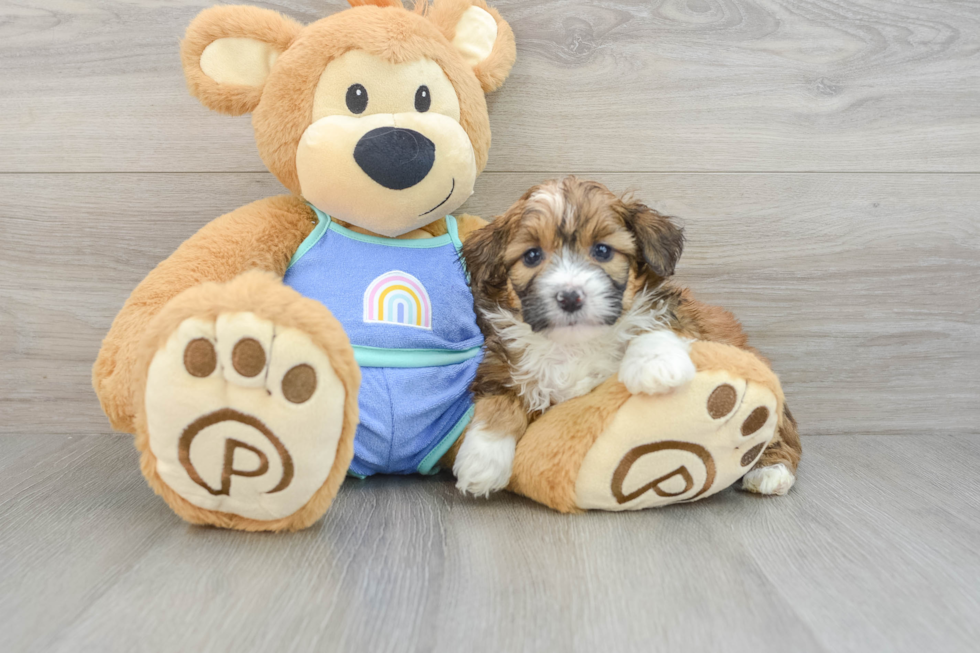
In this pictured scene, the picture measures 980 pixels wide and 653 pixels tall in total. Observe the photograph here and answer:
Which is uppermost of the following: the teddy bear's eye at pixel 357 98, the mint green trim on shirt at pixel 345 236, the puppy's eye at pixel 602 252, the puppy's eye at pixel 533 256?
the teddy bear's eye at pixel 357 98

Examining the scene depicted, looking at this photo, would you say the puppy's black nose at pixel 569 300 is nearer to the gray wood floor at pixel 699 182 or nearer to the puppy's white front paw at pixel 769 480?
the gray wood floor at pixel 699 182

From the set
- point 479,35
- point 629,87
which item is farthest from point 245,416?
point 629,87

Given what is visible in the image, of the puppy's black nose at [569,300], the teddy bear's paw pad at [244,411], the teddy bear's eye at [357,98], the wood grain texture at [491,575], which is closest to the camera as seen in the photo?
the wood grain texture at [491,575]

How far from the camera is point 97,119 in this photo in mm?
1741

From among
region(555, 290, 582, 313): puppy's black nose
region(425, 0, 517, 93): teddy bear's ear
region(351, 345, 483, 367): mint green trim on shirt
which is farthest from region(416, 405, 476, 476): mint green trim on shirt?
region(425, 0, 517, 93): teddy bear's ear

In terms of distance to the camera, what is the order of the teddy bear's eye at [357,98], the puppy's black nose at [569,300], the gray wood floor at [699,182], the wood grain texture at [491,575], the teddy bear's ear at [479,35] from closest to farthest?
the wood grain texture at [491,575] < the puppy's black nose at [569,300] < the teddy bear's eye at [357,98] < the teddy bear's ear at [479,35] < the gray wood floor at [699,182]

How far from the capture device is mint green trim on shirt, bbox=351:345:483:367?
4.56 feet

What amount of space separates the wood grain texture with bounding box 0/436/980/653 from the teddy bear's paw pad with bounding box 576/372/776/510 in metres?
0.06

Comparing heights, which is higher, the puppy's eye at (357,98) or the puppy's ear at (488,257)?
the puppy's eye at (357,98)

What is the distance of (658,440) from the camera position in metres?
1.20

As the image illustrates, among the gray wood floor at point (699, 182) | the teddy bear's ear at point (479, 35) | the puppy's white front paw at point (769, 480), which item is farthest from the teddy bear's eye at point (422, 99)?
the puppy's white front paw at point (769, 480)

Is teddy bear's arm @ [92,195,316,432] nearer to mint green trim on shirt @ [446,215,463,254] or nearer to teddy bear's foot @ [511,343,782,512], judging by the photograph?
mint green trim on shirt @ [446,215,463,254]

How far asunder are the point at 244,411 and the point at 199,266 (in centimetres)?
47

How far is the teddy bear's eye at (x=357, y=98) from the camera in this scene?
1.35 meters
